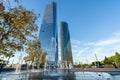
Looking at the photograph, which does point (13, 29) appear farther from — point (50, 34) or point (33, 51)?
point (50, 34)

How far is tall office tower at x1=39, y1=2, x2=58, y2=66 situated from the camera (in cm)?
15725

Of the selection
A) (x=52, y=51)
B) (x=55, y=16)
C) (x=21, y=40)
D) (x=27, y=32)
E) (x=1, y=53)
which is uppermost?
(x=55, y=16)

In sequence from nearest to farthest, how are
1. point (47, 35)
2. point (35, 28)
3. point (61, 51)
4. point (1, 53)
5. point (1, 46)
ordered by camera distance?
point (1, 46) → point (1, 53) → point (35, 28) → point (47, 35) → point (61, 51)

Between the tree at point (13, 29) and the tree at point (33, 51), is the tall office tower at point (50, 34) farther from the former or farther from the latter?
the tree at point (13, 29)

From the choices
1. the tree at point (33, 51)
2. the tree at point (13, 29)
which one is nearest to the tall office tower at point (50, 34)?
the tree at point (33, 51)

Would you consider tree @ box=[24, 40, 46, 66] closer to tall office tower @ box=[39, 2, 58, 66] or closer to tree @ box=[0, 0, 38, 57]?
tree @ box=[0, 0, 38, 57]

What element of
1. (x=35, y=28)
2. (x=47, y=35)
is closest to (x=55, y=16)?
(x=47, y=35)

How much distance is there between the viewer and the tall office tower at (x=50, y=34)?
157m

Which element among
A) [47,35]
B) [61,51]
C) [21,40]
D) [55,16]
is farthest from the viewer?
[61,51]

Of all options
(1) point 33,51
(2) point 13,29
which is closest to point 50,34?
(1) point 33,51

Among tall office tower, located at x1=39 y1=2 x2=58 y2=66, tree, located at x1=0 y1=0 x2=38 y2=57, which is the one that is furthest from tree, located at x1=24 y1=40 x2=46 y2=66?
tall office tower, located at x1=39 y1=2 x2=58 y2=66

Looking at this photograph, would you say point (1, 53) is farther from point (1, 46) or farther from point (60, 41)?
point (60, 41)

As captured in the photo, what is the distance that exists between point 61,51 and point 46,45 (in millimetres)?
33278

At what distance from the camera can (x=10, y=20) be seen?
1205 cm
